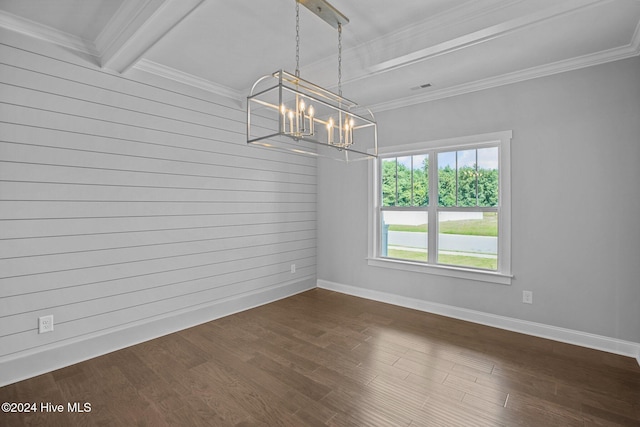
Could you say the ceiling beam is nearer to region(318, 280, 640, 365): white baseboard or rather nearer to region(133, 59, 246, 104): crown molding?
region(133, 59, 246, 104): crown molding

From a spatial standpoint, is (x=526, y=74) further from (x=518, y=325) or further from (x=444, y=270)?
(x=518, y=325)

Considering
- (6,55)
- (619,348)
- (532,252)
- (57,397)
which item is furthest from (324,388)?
(6,55)

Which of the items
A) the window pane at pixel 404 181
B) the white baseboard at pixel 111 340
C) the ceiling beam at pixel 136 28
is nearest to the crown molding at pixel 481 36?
the window pane at pixel 404 181

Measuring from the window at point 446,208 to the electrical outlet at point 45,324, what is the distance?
11.7 feet

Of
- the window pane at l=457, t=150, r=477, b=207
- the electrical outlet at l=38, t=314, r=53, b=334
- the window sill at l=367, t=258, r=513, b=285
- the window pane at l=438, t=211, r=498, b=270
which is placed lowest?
the electrical outlet at l=38, t=314, r=53, b=334

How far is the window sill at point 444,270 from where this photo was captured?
11.3 ft

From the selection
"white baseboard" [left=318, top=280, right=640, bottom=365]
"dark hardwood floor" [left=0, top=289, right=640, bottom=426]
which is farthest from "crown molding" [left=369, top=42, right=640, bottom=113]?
"dark hardwood floor" [left=0, top=289, right=640, bottom=426]

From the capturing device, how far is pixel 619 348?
283 centimetres

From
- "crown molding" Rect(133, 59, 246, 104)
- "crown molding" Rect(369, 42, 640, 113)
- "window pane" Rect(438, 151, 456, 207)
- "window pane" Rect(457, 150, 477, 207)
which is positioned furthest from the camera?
"window pane" Rect(438, 151, 456, 207)

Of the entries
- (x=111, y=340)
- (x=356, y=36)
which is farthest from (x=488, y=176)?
(x=111, y=340)

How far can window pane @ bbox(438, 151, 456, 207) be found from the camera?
152 inches

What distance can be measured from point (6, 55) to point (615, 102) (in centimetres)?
518

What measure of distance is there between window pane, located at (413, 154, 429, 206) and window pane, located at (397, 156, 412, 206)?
0.24 feet

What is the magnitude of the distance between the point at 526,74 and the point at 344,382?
3.49 metres
